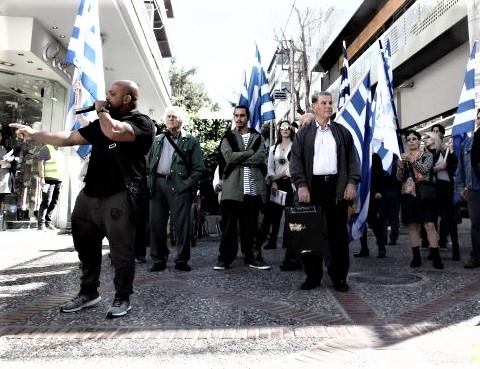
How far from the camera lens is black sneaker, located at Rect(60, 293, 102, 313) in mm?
4062

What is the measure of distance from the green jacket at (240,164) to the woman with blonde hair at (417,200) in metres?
2.00

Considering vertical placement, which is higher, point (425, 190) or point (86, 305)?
point (425, 190)

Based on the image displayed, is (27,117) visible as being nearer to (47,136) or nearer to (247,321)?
(47,136)

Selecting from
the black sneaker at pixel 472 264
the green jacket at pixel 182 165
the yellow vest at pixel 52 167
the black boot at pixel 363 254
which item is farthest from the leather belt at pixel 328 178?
the yellow vest at pixel 52 167

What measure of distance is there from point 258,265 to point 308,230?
1.85 metres

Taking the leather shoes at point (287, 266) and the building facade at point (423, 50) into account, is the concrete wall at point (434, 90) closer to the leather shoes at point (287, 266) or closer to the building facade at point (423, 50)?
the building facade at point (423, 50)

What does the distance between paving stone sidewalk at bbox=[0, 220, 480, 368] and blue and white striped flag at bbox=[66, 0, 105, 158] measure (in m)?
2.20

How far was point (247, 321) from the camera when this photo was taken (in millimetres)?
3832

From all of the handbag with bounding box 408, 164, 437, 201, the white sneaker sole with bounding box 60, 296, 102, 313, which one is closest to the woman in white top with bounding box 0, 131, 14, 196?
the white sneaker sole with bounding box 60, 296, 102, 313

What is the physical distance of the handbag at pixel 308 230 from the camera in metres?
4.74

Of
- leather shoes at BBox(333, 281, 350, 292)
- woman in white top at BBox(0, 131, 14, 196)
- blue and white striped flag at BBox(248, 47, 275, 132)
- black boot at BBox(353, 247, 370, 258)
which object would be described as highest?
blue and white striped flag at BBox(248, 47, 275, 132)

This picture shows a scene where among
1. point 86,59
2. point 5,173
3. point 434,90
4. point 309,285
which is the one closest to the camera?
point 309,285

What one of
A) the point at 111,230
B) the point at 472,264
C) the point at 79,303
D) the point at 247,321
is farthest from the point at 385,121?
the point at 79,303

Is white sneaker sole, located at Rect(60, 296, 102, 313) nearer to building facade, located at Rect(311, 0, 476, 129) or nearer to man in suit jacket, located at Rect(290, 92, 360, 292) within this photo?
man in suit jacket, located at Rect(290, 92, 360, 292)
